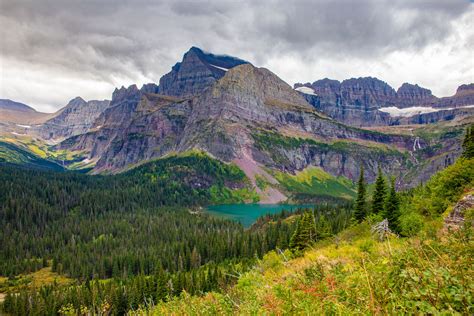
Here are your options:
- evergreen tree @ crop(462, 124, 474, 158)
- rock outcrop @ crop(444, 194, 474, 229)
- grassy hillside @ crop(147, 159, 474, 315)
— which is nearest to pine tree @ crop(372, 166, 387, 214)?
evergreen tree @ crop(462, 124, 474, 158)

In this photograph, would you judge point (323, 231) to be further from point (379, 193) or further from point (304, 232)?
point (379, 193)

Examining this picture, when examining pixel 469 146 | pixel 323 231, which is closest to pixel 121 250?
pixel 323 231

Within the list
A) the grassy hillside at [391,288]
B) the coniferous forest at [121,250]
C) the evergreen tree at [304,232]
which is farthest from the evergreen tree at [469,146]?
the grassy hillside at [391,288]

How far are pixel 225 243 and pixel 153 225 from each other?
65510mm

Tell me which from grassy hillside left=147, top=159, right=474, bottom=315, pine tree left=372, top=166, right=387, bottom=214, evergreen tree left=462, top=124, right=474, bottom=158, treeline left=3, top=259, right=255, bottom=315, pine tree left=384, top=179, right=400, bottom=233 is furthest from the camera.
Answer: treeline left=3, top=259, right=255, bottom=315

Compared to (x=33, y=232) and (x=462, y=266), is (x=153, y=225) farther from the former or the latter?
(x=462, y=266)

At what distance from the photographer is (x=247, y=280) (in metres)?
13.9

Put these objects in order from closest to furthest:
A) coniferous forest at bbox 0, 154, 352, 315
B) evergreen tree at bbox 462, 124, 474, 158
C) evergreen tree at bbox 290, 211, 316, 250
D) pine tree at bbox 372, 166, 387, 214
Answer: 1. evergreen tree at bbox 462, 124, 474, 158
2. evergreen tree at bbox 290, 211, 316, 250
3. pine tree at bbox 372, 166, 387, 214
4. coniferous forest at bbox 0, 154, 352, 315

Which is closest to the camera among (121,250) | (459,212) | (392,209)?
(459,212)

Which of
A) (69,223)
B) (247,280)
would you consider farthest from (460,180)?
(69,223)

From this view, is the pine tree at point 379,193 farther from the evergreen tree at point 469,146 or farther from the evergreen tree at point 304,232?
the evergreen tree at point 469,146

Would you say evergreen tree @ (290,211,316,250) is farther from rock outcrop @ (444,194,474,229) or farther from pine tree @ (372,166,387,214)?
rock outcrop @ (444,194,474,229)

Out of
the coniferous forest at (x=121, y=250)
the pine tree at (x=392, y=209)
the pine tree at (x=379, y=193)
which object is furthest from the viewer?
the coniferous forest at (x=121, y=250)

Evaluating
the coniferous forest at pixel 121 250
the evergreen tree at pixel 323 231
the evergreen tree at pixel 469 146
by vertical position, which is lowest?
the coniferous forest at pixel 121 250
